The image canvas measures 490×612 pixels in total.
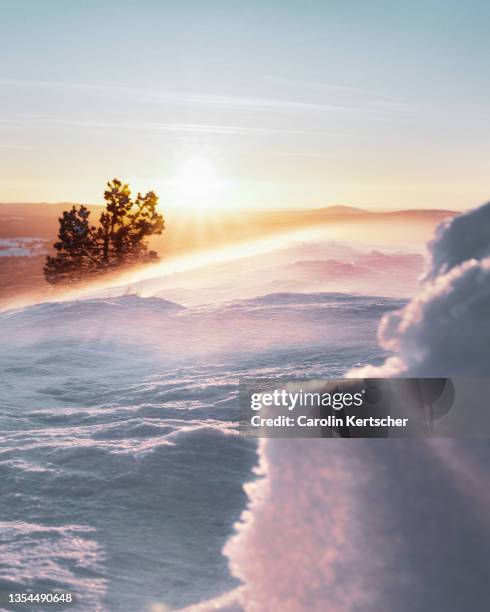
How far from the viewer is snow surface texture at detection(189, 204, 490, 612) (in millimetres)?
2693

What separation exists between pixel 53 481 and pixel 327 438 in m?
5.28

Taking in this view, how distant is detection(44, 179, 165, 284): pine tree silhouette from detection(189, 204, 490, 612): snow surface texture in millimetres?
47250

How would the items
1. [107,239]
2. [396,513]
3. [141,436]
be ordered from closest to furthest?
[396,513], [141,436], [107,239]

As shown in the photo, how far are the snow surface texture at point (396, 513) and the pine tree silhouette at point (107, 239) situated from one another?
1860 inches

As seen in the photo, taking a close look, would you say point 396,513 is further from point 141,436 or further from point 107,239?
point 107,239

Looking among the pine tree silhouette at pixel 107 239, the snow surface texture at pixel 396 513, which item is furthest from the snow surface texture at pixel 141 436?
the pine tree silhouette at pixel 107 239

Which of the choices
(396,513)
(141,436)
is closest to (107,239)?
(141,436)

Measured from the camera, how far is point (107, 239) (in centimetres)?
5056

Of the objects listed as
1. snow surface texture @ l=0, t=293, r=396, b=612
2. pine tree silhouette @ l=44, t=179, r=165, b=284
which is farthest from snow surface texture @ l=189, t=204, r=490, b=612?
pine tree silhouette @ l=44, t=179, r=165, b=284

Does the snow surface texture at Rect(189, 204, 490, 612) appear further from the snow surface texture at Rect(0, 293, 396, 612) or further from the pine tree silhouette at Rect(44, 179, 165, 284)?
the pine tree silhouette at Rect(44, 179, 165, 284)

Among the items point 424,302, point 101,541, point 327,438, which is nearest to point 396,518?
point 327,438

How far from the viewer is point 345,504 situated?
2867 millimetres

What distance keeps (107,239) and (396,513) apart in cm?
4947

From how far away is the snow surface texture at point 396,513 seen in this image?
8.84 ft
